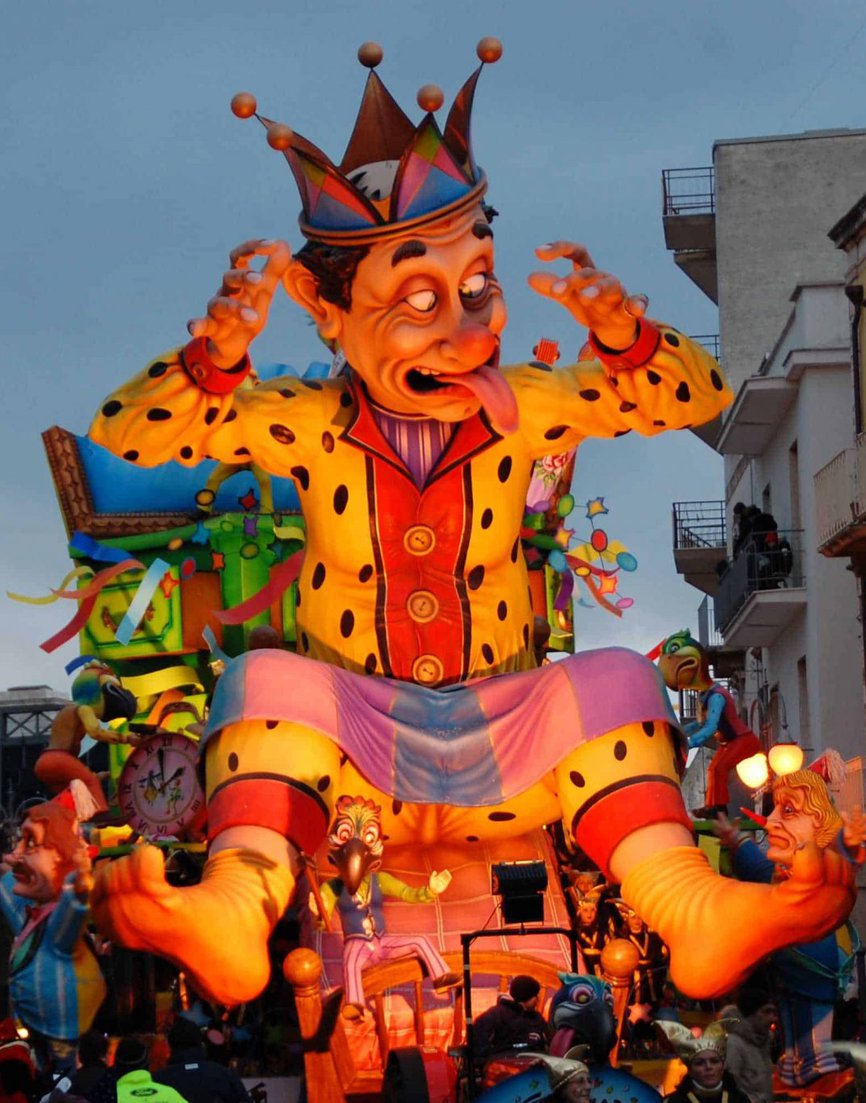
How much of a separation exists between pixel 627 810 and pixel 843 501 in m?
10.0

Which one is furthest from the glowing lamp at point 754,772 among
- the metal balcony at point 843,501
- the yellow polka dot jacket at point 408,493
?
the metal balcony at point 843,501

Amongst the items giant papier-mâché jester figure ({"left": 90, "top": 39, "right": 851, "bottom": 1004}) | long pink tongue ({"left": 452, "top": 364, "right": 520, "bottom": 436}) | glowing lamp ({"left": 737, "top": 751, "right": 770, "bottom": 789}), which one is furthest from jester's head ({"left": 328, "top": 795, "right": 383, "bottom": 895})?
glowing lamp ({"left": 737, "top": 751, "right": 770, "bottom": 789})

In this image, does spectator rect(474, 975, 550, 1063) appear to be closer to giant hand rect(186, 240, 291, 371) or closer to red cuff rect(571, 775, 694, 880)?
red cuff rect(571, 775, 694, 880)

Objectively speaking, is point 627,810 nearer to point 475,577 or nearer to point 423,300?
point 475,577

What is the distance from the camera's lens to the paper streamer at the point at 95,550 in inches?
640

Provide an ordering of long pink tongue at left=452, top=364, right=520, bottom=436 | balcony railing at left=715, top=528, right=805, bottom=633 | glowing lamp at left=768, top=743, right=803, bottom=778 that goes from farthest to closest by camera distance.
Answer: balcony railing at left=715, top=528, right=805, bottom=633, glowing lamp at left=768, top=743, right=803, bottom=778, long pink tongue at left=452, top=364, right=520, bottom=436

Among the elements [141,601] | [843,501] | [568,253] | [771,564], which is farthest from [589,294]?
[771,564]

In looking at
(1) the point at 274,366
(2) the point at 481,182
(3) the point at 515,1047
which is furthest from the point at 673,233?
(3) the point at 515,1047

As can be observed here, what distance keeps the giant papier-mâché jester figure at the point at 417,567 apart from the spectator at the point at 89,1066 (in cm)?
48

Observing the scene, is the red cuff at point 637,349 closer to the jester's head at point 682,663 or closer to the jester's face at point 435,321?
the jester's face at point 435,321

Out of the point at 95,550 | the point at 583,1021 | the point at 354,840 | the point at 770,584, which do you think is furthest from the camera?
the point at 770,584

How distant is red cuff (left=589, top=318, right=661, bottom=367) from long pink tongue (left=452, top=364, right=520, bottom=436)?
1.61 feet

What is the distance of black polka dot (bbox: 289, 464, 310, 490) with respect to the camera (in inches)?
476

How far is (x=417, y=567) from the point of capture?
12.1 metres
